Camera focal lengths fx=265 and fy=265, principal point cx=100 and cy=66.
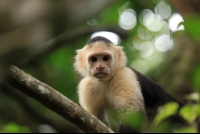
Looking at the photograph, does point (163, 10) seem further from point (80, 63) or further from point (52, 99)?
point (52, 99)

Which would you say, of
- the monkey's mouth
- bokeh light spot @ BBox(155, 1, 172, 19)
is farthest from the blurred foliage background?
the monkey's mouth

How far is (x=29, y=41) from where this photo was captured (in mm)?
967

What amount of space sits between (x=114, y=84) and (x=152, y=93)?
83cm

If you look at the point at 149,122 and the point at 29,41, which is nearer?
the point at 29,41

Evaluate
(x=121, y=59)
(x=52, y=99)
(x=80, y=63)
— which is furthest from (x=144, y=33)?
(x=52, y=99)

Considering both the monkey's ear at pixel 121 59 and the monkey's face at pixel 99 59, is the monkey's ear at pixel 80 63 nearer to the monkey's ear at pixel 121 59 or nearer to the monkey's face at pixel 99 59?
the monkey's face at pixel 99 59

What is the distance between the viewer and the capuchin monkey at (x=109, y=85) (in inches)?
203

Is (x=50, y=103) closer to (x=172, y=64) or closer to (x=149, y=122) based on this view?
(x=149, y=122)

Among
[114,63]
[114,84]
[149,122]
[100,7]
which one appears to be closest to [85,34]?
[114,63]

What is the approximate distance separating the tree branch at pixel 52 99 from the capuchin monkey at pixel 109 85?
1.71 meters

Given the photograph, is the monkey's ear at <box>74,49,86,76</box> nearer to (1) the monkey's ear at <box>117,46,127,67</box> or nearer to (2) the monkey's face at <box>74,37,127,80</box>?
(2) the monkey's face at <box>74,37,127,80</box>

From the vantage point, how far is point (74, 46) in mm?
8172

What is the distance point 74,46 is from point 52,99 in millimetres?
5123

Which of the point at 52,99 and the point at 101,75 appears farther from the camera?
the point at 101,75
